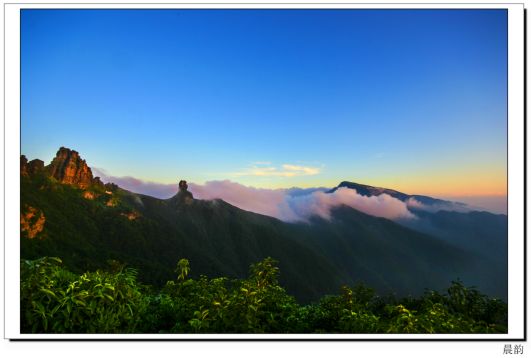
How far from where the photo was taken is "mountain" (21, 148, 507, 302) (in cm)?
628

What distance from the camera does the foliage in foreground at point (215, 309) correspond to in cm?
265

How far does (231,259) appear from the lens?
22.0 ft

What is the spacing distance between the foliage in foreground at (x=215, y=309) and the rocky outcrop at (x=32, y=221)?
2732mm

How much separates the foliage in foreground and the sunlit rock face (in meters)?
3.26

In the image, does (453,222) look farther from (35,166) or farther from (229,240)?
(35,166)

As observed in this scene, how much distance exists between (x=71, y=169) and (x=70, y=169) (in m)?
0.02

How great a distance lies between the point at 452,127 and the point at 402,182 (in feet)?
3.43

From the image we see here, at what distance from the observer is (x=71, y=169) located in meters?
6.20

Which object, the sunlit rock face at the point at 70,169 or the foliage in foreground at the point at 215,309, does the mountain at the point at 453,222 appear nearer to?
the foliage in foreground at the point at 215,309

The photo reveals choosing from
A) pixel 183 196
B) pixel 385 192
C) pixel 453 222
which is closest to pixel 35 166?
pixel 183 196

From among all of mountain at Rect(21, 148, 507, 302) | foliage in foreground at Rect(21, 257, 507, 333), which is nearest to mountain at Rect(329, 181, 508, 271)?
mountain at Rect(21, 148, 507, 302)

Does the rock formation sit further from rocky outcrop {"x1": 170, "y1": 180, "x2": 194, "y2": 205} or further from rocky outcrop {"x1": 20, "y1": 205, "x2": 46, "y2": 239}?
rocky outcrop {"x1": 170, "y1": 180, "x2": 194, "y2": 205}
